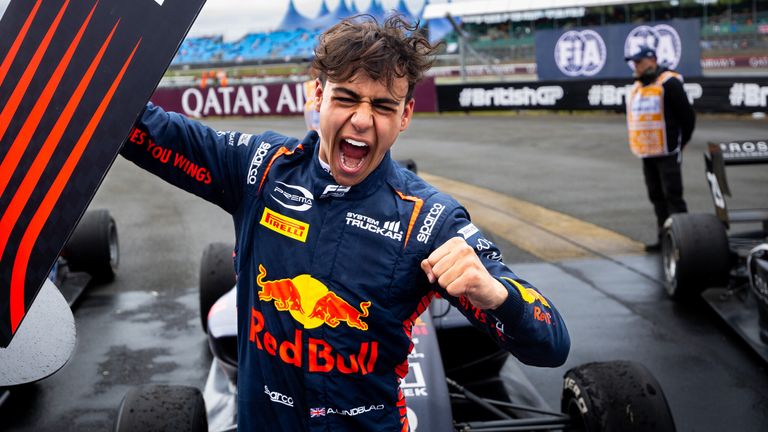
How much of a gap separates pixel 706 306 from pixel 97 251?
4.47 metres

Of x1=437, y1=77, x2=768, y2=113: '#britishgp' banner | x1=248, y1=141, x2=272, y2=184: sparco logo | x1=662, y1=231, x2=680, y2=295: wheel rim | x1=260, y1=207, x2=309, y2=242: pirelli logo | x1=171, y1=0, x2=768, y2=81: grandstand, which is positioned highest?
x1=171, y1=0, x2=768, y2=81: grandstand

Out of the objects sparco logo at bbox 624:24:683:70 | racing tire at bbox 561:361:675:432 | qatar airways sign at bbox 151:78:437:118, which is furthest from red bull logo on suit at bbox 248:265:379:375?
qatar airways sign at bbox 151:78:437:118

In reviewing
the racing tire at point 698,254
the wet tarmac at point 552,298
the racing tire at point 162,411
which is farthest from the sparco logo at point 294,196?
the racing tire at point 698,254

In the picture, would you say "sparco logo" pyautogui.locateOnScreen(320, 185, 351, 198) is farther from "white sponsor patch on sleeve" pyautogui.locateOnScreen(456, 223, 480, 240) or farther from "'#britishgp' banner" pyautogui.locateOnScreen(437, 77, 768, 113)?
"'#britishgp' banner" pyautogui.locateOnScreen(437, 77, 768, 113)

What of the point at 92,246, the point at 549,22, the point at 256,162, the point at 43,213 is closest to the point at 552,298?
the point at 92,246

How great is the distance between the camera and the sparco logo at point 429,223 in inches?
78.4

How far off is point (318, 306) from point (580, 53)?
2035 cm

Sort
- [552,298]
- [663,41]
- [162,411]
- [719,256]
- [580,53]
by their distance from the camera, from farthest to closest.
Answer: [580,53]
[663,41]
[552,298]
[719,256]
[162,411]

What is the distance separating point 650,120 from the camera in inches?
306

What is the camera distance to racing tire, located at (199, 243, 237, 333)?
5398 millimetres

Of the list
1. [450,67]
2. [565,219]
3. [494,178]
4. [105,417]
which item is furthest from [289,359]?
[450,67]

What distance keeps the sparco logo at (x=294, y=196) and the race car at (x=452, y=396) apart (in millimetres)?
1216

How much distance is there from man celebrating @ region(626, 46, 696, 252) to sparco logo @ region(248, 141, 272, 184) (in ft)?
20.2

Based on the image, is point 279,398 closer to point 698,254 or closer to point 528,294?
point 528,294
